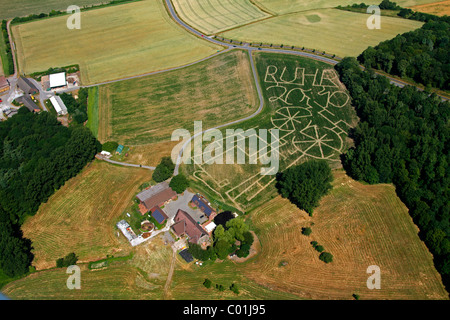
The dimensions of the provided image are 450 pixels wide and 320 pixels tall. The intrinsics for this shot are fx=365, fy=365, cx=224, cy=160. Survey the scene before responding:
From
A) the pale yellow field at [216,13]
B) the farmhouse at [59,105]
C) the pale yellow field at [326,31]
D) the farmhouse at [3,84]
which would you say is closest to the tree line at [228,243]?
the farmhouse at [59,105]

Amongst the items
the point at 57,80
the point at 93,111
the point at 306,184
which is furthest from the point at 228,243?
the point at 57,80

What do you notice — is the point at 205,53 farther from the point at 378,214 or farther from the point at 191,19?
the point at 378,214

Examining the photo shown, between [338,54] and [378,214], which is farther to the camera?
[338,54]

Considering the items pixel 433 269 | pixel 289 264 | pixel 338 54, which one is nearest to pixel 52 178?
pixel 289 264

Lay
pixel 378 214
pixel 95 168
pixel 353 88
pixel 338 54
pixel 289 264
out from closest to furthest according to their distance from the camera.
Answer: pixel 289 264, pixel 378 214, pixel 95 168, pixel 353 88, pixel 338 54

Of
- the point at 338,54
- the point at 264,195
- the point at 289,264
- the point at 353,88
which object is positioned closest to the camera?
the point at 289,264

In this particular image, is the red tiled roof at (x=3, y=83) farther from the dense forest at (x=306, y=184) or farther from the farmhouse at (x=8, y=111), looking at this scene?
the dense forest at (x=306, y=184)
